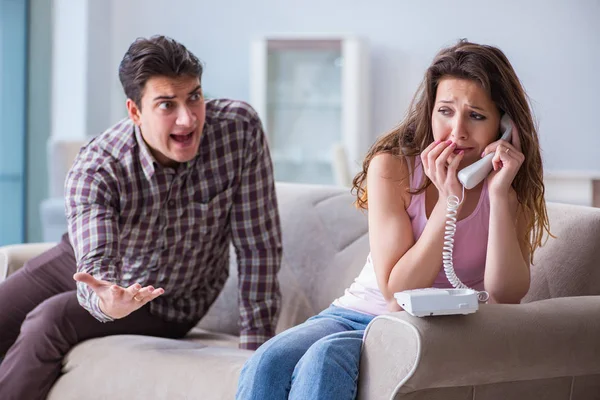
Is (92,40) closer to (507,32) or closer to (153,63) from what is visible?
(507,32)

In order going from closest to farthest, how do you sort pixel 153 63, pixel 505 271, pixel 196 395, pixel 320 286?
pixel 505 271 → pixel 196 395 → pixel 153 63 → pixel 320 286

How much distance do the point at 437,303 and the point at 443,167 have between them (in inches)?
15.0

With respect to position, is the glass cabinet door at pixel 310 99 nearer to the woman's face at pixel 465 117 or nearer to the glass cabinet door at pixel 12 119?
the glass cabinet door at pixel 12 119

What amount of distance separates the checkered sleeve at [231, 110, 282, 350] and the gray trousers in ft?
0.70

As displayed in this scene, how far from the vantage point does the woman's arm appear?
172 cm

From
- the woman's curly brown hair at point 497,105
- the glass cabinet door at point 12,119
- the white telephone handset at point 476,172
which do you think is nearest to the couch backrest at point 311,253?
the woman's curly brown hair at point 497,105

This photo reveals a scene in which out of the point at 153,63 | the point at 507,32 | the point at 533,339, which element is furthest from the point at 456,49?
the point at 507,32

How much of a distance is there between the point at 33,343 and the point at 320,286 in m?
0.79

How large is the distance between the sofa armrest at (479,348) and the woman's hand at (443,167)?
29cm

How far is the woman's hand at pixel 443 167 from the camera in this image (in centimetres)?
175

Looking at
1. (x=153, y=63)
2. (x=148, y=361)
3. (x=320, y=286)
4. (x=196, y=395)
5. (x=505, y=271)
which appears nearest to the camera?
(x=505, y=271)

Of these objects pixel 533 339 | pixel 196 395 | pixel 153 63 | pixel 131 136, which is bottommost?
pixel 196 395

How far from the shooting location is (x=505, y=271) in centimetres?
172

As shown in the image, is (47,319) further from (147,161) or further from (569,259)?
(569,259)
